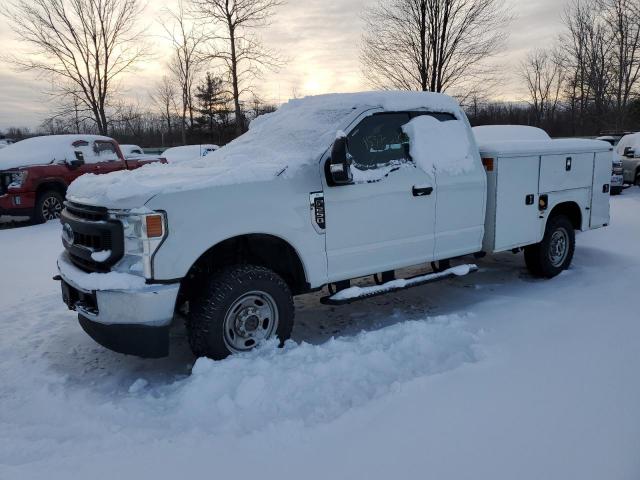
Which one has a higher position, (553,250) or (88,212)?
(88,212)

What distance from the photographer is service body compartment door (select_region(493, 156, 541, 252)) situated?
5023 mm

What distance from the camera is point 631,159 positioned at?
48.9 feet

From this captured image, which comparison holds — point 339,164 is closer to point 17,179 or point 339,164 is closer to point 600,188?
point 600,188

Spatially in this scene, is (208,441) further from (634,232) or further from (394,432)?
(634,232)

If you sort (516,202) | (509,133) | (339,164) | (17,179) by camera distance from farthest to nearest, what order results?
(509,133)
(17,179)
(516,202)
(339,164)

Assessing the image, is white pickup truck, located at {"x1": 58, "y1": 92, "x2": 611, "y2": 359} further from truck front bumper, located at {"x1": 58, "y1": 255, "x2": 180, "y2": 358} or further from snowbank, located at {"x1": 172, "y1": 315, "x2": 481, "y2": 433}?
snowbank, located at {"x1": 172, "y1": 315, "x2": 481, "y2": 433}

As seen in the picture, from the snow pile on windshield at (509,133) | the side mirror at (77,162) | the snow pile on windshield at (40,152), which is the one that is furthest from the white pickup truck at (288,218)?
the snow pile on windshield at (40,152)

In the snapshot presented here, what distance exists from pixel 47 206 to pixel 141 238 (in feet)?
28.7

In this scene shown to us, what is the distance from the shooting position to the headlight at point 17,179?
10.2 m

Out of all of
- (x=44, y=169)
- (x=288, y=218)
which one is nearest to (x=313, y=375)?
(x=288, y=218)

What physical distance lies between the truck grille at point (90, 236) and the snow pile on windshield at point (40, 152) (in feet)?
26.2

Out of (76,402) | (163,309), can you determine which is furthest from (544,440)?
(76,402)

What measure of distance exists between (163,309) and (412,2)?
1960 centimetres

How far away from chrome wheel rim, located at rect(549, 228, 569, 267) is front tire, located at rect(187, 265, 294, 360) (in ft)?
11.7
